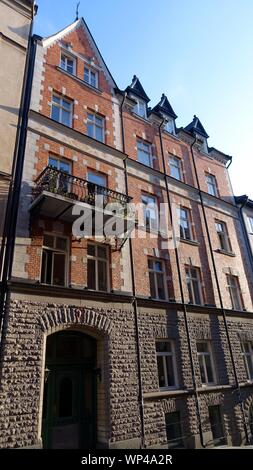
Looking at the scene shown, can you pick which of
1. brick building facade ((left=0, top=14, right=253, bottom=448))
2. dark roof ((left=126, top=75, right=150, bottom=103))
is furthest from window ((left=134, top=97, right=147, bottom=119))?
dark roof ((left=126, top=75, right=150, bottom=103))

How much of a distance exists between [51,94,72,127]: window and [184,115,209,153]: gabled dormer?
966cm

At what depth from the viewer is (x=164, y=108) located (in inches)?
824

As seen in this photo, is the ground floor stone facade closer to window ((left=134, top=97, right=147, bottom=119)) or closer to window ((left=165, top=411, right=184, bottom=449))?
window ((left=165, top=411, right=184, bottom=449))

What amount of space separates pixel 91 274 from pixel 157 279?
3.71 metres

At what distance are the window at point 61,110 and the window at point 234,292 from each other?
12.4m

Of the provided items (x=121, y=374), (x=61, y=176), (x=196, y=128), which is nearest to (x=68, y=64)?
(x=61, y=176)

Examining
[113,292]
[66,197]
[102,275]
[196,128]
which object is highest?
[196,128]

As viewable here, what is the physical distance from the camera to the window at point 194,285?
15438 mm

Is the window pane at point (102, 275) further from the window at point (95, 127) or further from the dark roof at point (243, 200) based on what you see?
the dark roof at point (243, 200)

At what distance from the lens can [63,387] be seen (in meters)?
10.3

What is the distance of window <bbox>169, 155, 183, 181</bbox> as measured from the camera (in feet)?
61.7

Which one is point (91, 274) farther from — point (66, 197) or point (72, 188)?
point (72, 188)
